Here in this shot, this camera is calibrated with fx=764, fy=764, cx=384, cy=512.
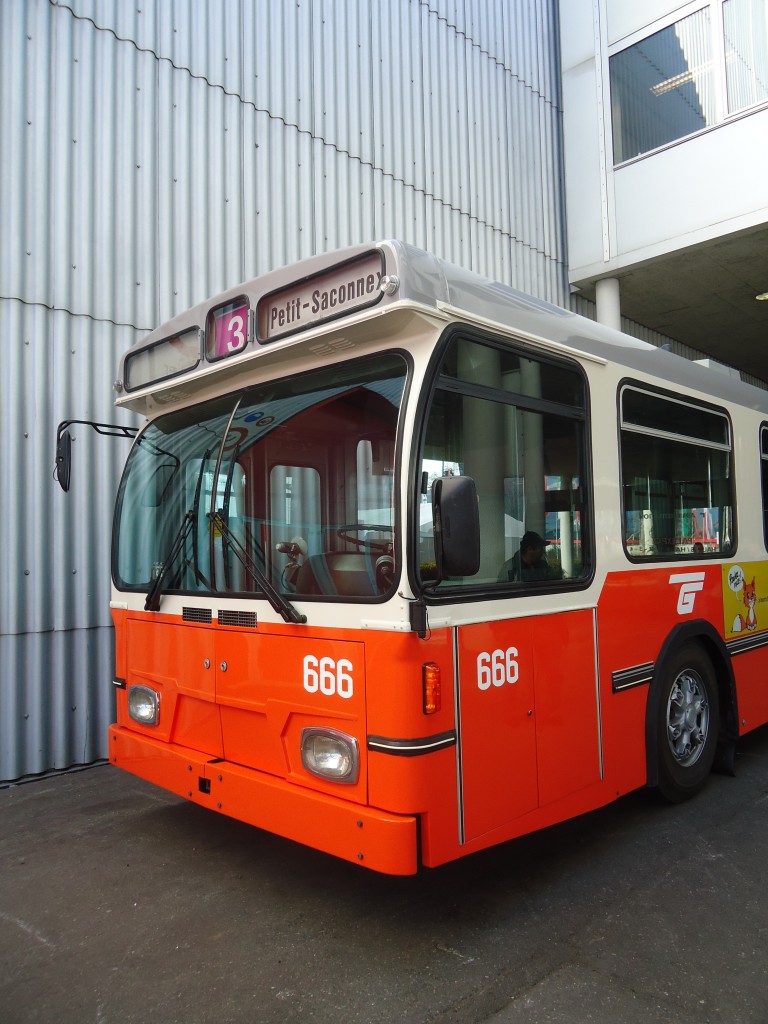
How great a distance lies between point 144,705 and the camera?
159 inches

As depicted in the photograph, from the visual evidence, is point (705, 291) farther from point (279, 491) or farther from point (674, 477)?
point (279, 491)

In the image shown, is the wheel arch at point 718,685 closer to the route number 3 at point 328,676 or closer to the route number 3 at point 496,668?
the route number 3 at point 496,668

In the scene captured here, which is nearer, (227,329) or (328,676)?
(328,676)

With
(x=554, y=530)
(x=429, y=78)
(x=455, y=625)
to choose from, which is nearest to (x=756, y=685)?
(x=554, y=530)

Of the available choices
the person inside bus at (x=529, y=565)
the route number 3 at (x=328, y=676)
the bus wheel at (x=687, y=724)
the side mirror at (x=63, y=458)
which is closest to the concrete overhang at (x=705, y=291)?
the bus wheel at (x=687, y=724)

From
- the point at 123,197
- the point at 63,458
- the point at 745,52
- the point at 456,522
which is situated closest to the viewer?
the point at 456,522

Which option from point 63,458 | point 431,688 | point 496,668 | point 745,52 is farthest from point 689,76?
point 431,688

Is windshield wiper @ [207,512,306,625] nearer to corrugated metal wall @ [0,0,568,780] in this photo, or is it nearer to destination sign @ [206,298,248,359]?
destination sign @ [206,298,248,359]

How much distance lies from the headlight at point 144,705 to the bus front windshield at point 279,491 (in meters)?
0.55

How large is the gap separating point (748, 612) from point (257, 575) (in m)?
3.65

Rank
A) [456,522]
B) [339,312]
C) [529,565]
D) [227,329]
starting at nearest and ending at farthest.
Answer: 1. [456,522]
2. [339,312]
3. [529,565]
4. [227,329]

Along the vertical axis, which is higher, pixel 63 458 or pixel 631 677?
pixel 63 458

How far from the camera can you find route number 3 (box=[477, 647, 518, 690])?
315cm

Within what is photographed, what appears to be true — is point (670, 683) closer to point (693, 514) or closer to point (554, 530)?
point (693, 514)
